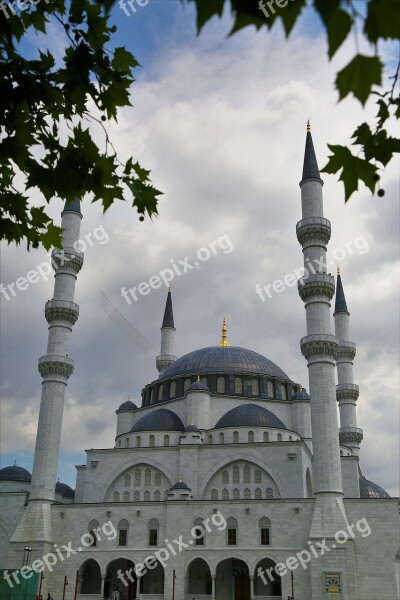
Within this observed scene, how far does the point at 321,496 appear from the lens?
2934 cm

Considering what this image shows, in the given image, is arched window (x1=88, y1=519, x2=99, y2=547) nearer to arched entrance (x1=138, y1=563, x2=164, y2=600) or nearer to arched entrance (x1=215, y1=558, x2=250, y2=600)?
arched entrance (x1=138, y1=563, x2=164, y2=600)

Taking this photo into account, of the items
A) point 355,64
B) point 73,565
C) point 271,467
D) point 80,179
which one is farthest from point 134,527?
point 355,64

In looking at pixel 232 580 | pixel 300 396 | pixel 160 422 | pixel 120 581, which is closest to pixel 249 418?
pixel 160 422

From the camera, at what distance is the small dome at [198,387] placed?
4009 cm

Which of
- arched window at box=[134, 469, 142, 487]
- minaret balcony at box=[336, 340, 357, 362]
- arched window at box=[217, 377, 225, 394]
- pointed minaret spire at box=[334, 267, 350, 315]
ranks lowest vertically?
arched window at box=[134, 469, 142, 487]

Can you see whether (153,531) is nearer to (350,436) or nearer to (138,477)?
(138,477)

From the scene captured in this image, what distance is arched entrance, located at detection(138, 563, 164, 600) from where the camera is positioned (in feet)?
107

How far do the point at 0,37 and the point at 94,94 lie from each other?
935mm

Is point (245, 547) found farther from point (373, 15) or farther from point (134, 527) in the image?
point (373, 15)

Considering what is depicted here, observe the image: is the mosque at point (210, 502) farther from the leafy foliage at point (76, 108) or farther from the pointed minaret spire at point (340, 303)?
the leafy foliage at point (76, 108)

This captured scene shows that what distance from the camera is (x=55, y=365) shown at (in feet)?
113

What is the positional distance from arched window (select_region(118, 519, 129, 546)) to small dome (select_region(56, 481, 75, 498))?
11.2 metres

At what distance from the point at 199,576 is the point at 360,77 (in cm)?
3438

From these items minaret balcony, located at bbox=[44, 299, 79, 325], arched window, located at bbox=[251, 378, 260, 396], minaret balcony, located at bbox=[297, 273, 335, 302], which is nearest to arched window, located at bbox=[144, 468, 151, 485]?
arched window, located at bbox=[251, 378, 260, 396]
